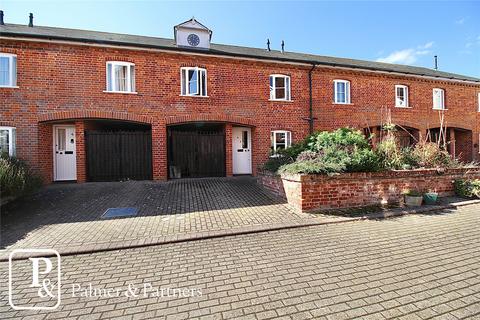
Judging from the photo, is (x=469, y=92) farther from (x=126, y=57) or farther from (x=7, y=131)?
(x=7, y=131)

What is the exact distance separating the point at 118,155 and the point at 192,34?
6.68 meters

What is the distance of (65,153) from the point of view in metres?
11.0

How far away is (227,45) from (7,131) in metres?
11.9

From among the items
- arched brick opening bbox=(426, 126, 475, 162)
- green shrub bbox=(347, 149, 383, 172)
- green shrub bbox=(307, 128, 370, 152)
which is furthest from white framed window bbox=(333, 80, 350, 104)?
green shrub bbox=(347, 149, 383, 172)

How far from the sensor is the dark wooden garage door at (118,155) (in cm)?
1074

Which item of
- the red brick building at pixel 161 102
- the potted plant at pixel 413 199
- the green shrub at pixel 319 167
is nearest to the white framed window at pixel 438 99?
the red brick building at pixel 161 102

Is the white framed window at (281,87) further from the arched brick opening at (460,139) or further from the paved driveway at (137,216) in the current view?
the arched brick opening at (460,139)

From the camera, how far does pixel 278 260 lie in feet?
13.3

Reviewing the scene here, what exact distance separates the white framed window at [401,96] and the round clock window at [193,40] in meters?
12.1

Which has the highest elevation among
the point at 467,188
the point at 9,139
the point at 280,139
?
the point at 280,139

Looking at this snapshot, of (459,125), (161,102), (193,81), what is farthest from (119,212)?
(459,125)

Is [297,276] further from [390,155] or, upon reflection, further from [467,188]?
[467,188]

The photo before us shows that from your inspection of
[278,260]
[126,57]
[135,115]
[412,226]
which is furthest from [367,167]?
[126,57]

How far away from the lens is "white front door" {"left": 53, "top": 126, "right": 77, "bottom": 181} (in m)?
10.9
